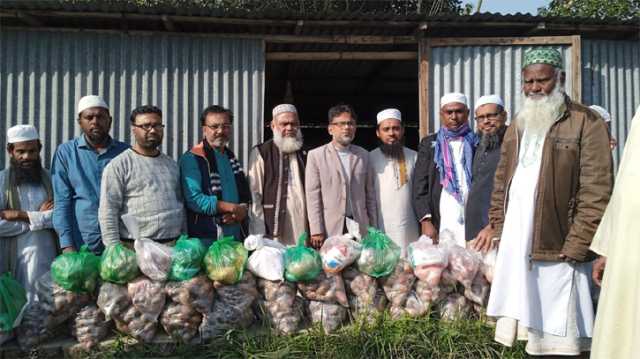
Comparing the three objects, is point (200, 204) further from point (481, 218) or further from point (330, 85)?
point (330, 85)

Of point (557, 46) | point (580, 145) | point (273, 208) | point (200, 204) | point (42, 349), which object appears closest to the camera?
point (580, 145)

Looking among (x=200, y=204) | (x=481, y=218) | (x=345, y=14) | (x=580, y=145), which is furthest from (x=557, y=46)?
(x=200, y=204)

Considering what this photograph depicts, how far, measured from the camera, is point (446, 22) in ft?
20.4

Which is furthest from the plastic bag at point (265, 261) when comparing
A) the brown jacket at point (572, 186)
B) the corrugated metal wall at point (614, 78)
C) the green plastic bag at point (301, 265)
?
the corrugated metal wall at point (614, 78)

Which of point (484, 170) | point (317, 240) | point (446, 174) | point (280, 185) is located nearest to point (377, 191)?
point (446, 174)

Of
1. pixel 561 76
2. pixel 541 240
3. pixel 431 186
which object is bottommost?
pixel 541 240

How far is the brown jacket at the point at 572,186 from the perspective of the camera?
325 cm

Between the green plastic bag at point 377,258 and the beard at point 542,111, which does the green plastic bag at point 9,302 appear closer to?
the green plastic bag at point 377,258

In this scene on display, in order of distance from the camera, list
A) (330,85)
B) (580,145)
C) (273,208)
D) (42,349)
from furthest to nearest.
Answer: (330,85) < (273,208) < (42,349) < (580,145)

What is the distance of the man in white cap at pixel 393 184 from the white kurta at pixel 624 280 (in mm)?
2836

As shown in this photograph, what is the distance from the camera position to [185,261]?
3764 mm

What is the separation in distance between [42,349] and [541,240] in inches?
127

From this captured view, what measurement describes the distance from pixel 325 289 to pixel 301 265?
25 centimetres

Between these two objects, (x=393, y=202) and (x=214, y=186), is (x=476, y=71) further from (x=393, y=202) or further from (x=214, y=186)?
(x=214, y=186)
